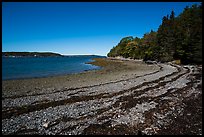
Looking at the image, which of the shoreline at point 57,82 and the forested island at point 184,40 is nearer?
the shoreline at point 57,82

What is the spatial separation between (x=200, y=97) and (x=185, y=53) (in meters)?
37.0

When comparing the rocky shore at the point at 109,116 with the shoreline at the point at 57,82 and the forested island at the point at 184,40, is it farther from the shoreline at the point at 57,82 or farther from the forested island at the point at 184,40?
the forested island at the point at 184,40

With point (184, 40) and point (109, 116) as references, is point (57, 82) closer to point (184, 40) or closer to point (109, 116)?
point (109, 116)

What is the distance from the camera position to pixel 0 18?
838cm

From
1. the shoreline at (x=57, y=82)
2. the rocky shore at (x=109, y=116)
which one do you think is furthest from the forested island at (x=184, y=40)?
the rocky shore at (x=109, y=116)

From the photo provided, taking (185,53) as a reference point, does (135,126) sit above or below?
below

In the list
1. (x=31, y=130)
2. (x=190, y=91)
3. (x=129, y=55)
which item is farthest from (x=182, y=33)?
(x=129, y=55)

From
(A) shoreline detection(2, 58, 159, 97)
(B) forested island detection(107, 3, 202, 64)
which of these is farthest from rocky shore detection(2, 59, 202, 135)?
(B) forested island detection(107, 3, 202, 64)

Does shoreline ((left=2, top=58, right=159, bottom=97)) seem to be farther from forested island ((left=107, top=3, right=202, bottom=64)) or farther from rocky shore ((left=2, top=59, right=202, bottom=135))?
forested island ((left=107, top=3, right=202, bottom=64))

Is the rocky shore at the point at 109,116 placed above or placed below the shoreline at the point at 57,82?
above

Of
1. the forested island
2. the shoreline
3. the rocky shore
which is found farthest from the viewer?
the forested island

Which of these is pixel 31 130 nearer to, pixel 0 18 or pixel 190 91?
pixel 0 18

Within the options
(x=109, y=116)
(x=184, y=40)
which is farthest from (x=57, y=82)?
(x=184, y=40)

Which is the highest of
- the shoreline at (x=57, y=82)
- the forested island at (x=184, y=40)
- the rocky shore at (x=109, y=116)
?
the forested island at (x=184, y=40)
